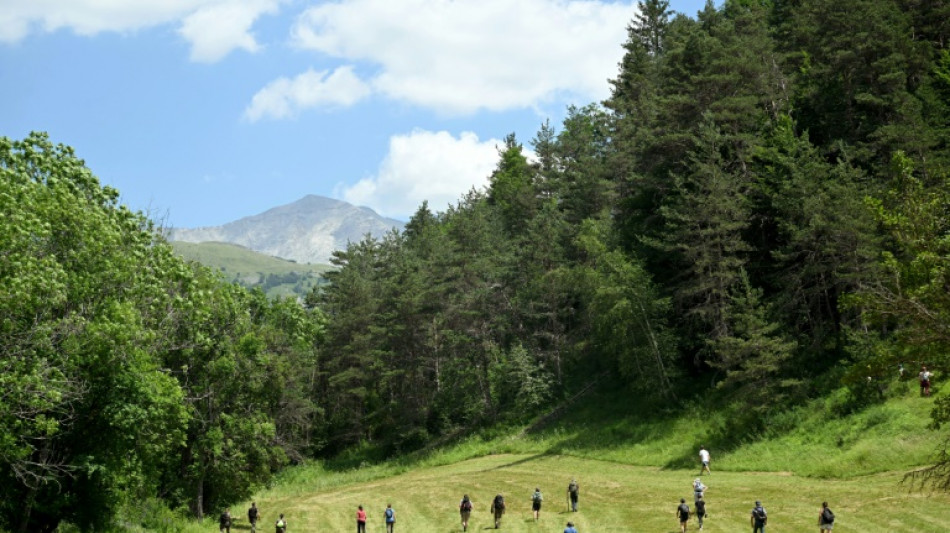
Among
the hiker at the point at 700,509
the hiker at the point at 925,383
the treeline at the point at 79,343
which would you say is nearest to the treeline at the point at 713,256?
the hiker at the point at 925,383

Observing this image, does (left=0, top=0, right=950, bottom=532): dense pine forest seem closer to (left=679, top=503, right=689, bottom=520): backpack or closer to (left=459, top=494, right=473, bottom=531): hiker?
(left=679, top=503, right=689, bottom=520): backpack

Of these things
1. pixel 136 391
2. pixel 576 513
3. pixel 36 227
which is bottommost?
pixel 576 513

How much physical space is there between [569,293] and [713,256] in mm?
21659

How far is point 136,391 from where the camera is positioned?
2861 cm

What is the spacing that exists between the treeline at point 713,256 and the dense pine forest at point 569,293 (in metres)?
0.23

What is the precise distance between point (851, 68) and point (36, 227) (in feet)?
161

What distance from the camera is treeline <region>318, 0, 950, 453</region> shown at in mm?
38969

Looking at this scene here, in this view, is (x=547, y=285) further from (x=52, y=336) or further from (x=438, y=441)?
(x=52, y=336)

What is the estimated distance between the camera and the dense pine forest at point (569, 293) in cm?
2506

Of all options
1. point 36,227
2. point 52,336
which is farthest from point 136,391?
point 36,227

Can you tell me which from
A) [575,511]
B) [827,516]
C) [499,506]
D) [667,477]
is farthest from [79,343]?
[667,477]

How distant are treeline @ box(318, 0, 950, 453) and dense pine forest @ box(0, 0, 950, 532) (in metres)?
0.23

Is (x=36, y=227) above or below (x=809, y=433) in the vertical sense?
above

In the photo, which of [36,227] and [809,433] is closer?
[36,227]
